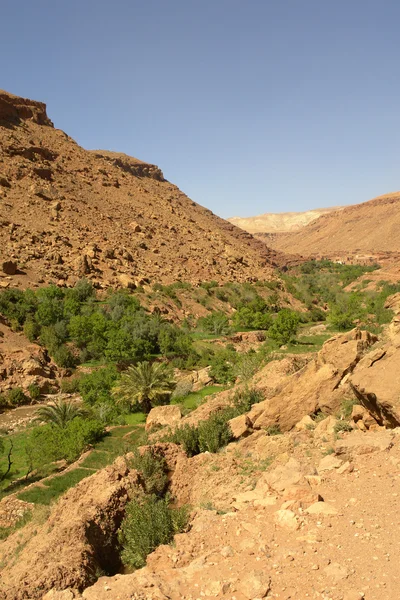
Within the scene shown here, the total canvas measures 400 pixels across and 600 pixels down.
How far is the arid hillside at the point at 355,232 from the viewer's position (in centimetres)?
10425

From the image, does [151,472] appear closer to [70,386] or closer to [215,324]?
[70,386]

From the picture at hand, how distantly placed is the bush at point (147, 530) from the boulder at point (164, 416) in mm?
6304

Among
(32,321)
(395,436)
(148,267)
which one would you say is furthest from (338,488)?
(148,267)

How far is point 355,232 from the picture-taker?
381 ft

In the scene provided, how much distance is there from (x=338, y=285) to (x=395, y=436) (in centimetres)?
6204

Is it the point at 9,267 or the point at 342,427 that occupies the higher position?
the point at 9,267

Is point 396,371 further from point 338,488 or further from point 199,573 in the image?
point 199,573

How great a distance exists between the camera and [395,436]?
6797mm

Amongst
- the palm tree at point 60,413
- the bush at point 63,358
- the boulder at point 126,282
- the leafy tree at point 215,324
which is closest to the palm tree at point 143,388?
the palm tree at point 60,413

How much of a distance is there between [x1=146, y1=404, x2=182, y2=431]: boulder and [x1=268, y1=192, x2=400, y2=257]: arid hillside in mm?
89479

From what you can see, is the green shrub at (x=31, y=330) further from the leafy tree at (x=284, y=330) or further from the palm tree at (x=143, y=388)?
the leafy tree at (x=284, y=330)

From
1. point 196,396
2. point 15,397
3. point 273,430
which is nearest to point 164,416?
point 273,430

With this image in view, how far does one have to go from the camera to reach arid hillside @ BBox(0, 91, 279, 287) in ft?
128

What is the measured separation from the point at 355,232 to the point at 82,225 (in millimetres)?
90030
